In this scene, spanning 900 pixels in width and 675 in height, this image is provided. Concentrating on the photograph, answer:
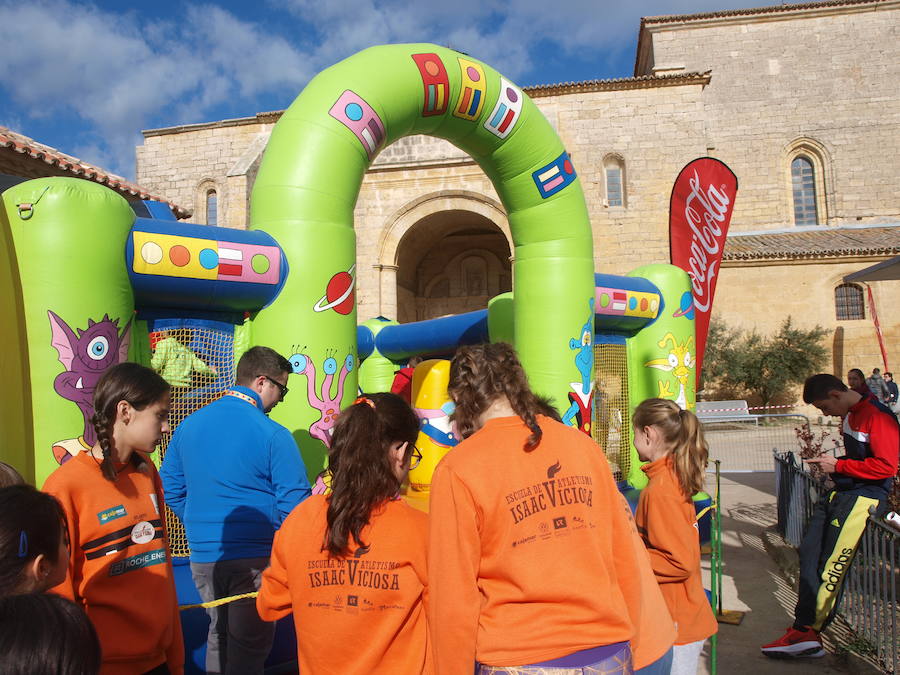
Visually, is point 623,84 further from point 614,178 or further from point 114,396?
point 114,396

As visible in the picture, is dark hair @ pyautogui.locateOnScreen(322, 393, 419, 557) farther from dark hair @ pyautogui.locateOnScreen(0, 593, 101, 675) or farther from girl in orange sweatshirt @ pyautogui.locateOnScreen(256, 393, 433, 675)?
dark hair @ pyautogui.locateOnScreen(0, 593, 101, 675)

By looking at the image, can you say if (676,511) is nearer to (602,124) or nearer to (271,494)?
(271,494)

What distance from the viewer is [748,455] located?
12578mm

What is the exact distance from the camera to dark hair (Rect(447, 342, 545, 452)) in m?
1.76

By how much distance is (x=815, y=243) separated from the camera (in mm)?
20469

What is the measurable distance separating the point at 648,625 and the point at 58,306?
3.23 meters

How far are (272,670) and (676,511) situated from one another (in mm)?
2106

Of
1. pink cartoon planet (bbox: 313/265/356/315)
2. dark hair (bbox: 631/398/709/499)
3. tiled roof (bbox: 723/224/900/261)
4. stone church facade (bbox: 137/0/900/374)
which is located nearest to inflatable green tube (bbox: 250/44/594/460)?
pink cartoon planet (bbox: 313/265/356/315)

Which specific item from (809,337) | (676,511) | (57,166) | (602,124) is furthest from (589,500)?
(809,337)

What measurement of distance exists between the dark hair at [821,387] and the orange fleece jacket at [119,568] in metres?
3.58

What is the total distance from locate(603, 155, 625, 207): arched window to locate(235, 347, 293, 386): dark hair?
17.8m

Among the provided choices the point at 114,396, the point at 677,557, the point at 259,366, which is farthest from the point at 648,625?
the point at 259,366

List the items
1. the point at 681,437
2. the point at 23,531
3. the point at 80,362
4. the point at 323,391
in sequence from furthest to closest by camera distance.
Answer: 1. the point at 323,391
2. the point at 80,362
3. the point at 681,437
4. the point at 23,531

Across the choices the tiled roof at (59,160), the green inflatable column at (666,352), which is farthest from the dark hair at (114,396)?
the tiled roof at (59,160)
